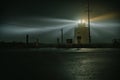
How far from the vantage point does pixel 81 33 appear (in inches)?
2955

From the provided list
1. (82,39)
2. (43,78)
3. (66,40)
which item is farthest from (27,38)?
(43,78)

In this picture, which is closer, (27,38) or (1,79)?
(1,79)

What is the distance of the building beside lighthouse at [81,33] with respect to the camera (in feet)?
237

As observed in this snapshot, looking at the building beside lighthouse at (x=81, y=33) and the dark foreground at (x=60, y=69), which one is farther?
the building beside lighthouse at (x=81, y=33)

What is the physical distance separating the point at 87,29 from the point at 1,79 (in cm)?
6397

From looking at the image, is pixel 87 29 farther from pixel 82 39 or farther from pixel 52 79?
pixel 52 79

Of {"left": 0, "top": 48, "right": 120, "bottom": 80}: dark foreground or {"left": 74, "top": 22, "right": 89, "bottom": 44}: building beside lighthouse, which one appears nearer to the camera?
{"left": 0, "top": 48, "right": 120, "bottom": 80}: dark foreground

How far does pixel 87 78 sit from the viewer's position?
9914mm

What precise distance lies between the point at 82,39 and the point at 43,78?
62.7 m

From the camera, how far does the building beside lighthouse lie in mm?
72250

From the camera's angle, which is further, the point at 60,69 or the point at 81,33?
the point at 81,33

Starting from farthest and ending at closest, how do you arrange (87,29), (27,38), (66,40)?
1. (87,29)
2. (66,40)
3. (27,38)

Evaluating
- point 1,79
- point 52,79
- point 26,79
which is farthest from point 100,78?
point 1,79

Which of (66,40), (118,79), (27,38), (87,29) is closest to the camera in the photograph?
(118,79)
